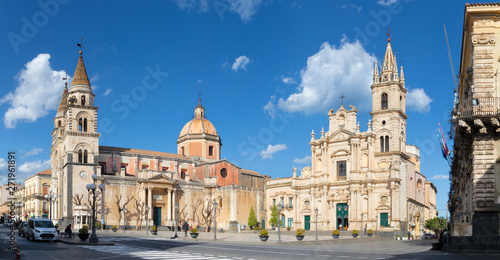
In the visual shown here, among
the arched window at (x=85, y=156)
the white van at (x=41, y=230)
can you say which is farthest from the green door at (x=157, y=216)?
the white van at (x=41, y=230)

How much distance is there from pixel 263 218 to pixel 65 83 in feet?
135

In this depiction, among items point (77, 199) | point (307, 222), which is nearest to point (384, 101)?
point (307, 222)

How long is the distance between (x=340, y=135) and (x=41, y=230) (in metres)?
44.5

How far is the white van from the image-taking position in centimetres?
3225

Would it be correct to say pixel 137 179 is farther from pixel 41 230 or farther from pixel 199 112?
pixel 41 230

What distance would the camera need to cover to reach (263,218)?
7656 centimetres

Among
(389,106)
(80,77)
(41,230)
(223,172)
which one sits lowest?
(41,230)

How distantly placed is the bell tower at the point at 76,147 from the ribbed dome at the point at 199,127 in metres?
21.1

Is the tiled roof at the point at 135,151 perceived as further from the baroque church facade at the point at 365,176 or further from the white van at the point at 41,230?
the white van at the point at 41,230

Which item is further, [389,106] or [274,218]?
[274,218]

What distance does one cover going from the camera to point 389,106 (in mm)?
67062

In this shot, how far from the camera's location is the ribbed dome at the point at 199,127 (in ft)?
282

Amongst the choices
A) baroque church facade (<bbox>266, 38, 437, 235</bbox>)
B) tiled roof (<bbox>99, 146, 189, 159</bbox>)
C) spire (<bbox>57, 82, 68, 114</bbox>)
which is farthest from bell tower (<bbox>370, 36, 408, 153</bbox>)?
spire (<bbox>57, 82, 68, 114</bbox>)

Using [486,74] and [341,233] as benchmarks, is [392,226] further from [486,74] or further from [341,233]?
[486,74]
